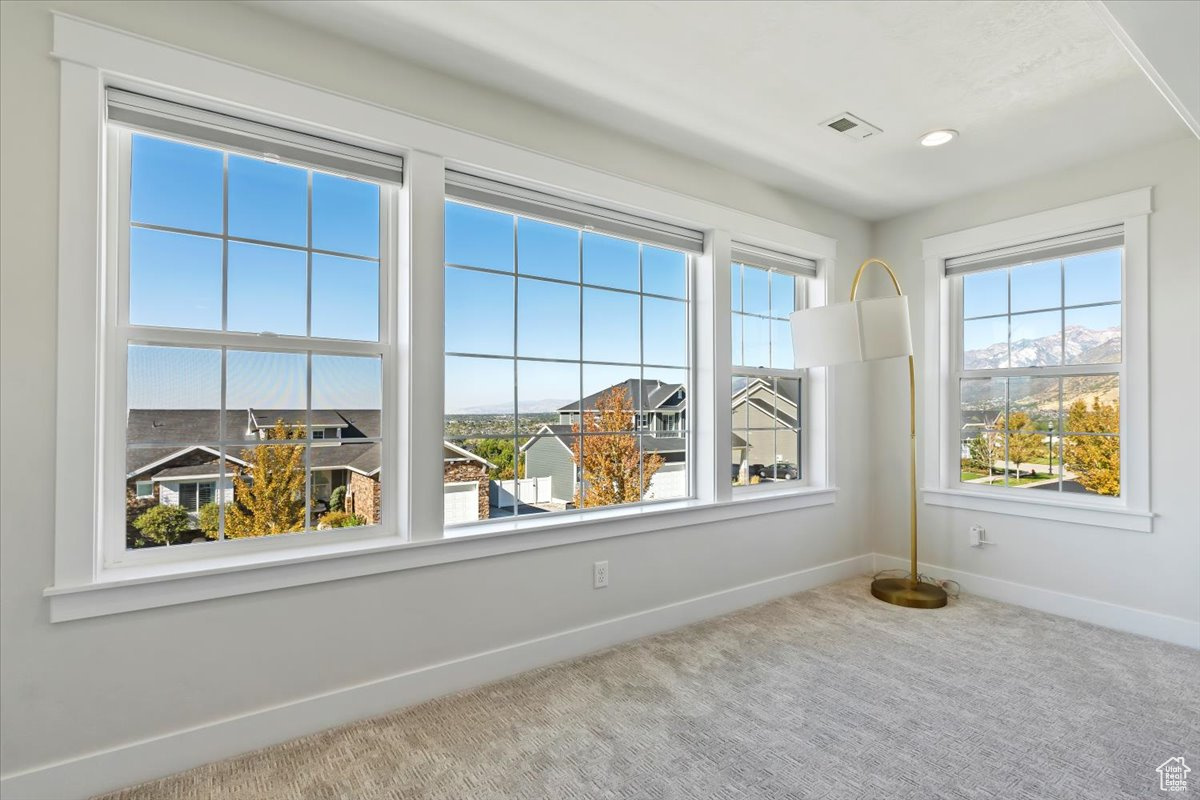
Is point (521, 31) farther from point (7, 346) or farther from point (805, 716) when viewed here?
point (805, 716)

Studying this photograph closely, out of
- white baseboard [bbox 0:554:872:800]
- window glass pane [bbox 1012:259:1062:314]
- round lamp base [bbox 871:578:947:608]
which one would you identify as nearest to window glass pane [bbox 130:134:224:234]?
white baseboard [bbox 0:554:872:800]

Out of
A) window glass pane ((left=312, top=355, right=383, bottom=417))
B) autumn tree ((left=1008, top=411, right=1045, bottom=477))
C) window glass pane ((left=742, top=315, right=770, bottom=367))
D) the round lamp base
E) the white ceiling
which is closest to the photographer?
the white ceiling

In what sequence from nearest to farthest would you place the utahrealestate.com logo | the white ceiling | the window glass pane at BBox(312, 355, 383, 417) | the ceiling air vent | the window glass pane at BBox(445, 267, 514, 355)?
the utahrealestate.com logo, the white ceiling, the window glass pane at BBox(312, 355, 383, 417), the window glass pane at BBox(445, 267, 514, 355), the ceiling air vent

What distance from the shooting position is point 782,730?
7.11 feet

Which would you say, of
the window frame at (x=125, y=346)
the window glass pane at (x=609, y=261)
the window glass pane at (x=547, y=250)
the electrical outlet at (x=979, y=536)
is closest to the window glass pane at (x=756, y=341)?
the window glass pane at (x=609, y=261)

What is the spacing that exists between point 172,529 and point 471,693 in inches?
50.6

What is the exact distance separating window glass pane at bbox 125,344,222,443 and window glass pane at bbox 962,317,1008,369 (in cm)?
425

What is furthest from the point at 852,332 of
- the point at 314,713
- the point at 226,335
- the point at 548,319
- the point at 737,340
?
the point at 314,713

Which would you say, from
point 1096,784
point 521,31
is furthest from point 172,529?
point 1096,784

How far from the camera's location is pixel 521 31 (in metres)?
2.19

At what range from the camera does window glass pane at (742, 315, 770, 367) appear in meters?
3.71

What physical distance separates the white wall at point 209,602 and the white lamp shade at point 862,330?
1216mm

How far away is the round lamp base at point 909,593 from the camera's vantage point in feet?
11.4

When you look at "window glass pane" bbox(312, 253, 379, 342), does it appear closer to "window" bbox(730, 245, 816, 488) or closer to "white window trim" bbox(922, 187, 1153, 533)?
"window" bbox(730, 245, 816, 488)
